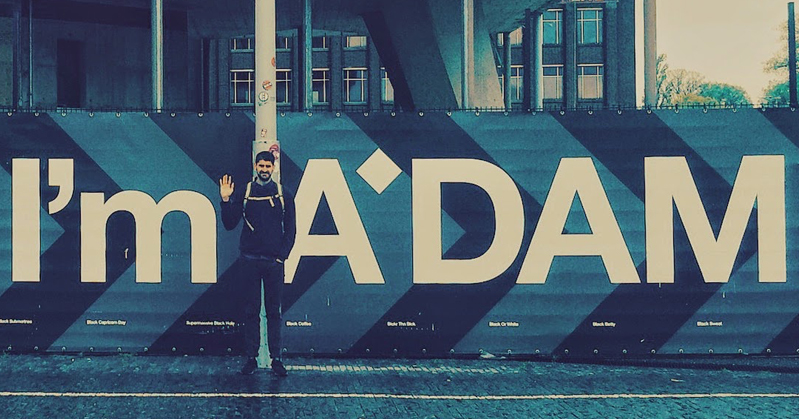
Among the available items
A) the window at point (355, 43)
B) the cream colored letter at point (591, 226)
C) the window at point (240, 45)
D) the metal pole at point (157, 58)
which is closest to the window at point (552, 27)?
the window at point (355, 43)

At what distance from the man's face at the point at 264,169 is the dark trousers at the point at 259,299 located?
813 mm

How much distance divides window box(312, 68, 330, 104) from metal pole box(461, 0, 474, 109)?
149ft

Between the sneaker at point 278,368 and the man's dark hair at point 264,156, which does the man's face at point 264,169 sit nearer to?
the man's dark hair at point 264,156

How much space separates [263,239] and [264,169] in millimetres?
676

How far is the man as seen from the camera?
794 cm

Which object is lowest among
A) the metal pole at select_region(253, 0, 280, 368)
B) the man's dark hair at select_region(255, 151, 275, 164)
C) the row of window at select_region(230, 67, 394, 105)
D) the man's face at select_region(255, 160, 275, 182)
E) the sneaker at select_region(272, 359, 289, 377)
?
the sneaker at select_region(272, 359, 289, 377)

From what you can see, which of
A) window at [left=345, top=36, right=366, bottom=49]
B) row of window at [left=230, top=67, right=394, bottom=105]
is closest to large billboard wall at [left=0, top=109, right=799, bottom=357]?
row of window at [left=230, top=67, right=394, bottom=105]

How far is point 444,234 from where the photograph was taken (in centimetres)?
855

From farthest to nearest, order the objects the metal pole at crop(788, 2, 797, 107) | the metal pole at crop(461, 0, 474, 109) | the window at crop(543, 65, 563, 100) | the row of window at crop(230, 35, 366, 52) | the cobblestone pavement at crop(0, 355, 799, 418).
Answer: the window at crop(543, 65, 563, 100) → the row of window at crop(230, 35, 366, 52) → the metal pole at crop(461, 0, 474, 109) → the metal pole at crop(788, 2, 797, 107) → the cobblestone pavement at crop(0, 355, 799, 418)

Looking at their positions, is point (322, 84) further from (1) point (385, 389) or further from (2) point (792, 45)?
(1) point (385, 389)

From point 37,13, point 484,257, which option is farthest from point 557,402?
point 37,13

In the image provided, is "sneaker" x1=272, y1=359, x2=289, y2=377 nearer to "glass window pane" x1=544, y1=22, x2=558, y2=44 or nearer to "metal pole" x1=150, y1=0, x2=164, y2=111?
"metal pole" x1=150, y1=0, x2=164, y2=111

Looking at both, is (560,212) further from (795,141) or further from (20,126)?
(20,126)

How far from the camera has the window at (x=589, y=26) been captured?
5716 centimetres
